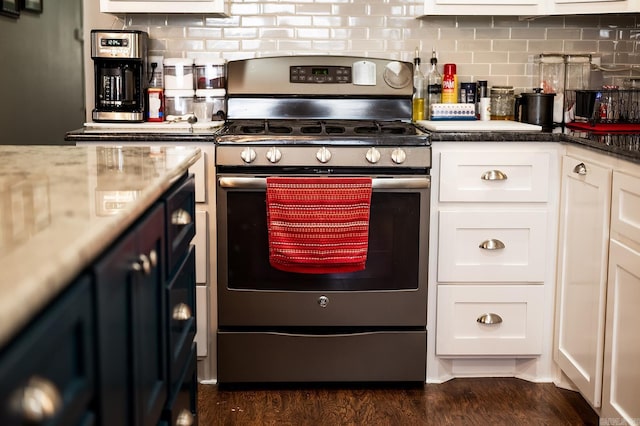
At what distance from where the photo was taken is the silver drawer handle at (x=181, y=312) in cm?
181

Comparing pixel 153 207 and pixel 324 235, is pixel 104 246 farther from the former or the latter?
pixel 324 235

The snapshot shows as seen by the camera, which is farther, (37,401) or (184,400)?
(184,400)

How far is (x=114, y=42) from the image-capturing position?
10.8ft

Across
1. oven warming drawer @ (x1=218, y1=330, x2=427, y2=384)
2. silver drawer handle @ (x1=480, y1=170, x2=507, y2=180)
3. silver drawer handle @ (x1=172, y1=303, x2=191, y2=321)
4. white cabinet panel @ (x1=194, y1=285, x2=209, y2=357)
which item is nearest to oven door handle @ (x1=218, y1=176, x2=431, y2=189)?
silver drawer handle @ (x1=480, y1=170, x2=507, y2=180)

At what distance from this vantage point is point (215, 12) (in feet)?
11.1

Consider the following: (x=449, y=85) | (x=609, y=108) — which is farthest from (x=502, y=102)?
(x=609, y=108)

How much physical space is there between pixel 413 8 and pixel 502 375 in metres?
1.52

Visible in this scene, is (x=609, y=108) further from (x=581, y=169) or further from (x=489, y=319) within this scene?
(x=489, y=319)

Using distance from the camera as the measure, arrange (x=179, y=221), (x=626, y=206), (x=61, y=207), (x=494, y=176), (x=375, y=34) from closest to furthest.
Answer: (x=61, y=207) → (x=179, y=221) → (x=626, y=206) → (x=494, y=176) → (x=375, y=34)

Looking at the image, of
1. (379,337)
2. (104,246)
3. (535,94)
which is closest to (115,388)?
(104,246)

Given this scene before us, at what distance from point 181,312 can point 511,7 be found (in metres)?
2.11

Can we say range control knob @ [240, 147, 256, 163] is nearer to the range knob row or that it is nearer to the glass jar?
the range knob row

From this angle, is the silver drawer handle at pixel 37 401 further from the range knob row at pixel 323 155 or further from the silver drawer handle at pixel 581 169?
the silver drawer handle at pixel 581 169

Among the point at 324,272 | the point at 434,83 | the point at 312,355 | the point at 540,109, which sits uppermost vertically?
the point at 434,83
